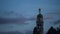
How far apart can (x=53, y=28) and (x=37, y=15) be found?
0.58m

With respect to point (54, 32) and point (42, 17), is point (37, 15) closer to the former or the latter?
point (42, 17)

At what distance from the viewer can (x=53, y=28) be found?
8602 mm

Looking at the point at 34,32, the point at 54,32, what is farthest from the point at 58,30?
the point at 34,32

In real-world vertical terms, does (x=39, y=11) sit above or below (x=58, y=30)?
above

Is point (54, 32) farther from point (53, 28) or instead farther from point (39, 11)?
point (39, 11)

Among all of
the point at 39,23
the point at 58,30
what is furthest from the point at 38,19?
the point at 58,30

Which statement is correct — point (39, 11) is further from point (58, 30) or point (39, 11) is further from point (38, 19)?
point (58, 30)

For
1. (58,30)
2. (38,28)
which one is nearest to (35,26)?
(38,28)

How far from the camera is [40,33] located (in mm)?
8602

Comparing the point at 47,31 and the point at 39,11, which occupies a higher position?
the point at 39,11

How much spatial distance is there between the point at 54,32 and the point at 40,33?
39 centimetres

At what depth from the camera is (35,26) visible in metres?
8.60

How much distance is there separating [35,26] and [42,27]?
8.0 inches

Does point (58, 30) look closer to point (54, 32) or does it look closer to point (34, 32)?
point (54, 32)
